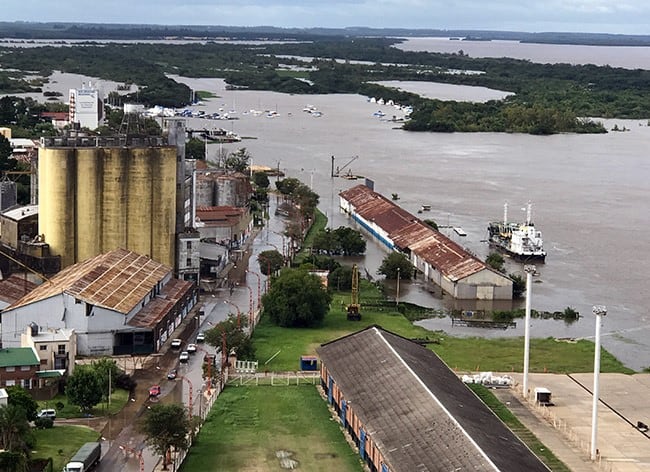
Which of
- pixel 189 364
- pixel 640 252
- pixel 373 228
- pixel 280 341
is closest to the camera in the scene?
pixel 189 364

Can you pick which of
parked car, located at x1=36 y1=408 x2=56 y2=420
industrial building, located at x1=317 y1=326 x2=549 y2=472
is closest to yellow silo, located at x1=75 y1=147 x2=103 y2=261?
industrial building, located at x1=317 y1=326 x2=549 y2=472

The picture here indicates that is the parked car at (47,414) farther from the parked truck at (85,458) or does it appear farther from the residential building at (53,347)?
the residential building at (53,347)

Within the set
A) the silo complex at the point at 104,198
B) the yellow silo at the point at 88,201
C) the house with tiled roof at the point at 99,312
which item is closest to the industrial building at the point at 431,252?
the silo complex at the point at 104,198

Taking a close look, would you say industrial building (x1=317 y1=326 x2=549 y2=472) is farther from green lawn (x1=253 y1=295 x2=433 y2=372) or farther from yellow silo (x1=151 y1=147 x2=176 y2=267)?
yellow silo (x1=151 y1=147 x2=176 y2=267)

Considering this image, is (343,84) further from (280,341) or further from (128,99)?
(280,341)

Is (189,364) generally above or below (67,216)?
below

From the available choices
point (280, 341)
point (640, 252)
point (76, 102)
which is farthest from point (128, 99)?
point (280, 341)

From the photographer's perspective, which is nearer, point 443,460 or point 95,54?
point 443,460
